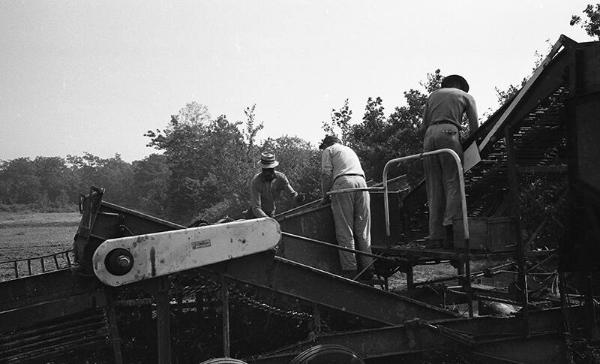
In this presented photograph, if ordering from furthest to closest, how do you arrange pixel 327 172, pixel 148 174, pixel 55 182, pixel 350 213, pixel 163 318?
pixel 55 182 → pixel 148 174 → pixel 327 172 → pixel 350 213 → pixel 163 318

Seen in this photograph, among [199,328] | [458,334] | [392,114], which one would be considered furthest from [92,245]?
[392,114]

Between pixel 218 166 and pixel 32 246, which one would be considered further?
pixel 218 166

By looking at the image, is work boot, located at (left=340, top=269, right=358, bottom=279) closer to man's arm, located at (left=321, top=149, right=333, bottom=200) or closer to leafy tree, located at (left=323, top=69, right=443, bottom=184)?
man's arm, located at (left=321, top=149, right=333, bottom=200)

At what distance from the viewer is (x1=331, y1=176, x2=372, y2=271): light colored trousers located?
625 centimetres

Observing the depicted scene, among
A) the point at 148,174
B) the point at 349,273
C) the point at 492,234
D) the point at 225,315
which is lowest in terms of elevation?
the point at 349,273

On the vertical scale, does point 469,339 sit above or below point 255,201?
below

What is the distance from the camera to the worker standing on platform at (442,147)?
5.33m

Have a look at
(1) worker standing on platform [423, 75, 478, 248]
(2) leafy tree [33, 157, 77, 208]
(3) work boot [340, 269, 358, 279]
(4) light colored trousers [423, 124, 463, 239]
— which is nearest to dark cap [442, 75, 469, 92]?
(1) worker standing on platform [423, 75, 478, 248]

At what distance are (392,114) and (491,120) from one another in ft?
66.3

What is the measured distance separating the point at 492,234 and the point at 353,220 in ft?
7.07

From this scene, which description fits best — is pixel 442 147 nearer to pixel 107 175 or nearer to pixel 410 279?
pixel 410 279

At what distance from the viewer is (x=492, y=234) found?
4.49 metres

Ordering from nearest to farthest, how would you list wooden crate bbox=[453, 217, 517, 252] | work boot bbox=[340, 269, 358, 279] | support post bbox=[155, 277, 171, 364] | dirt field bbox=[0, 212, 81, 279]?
support post bbox=[155, 277, 171, 364] → wooden crate bbox=[453, 217, 517, 252] → work boot bbox=[340, 269, 358, 279] → dirt field bbox=[0, 212, 81, 279]

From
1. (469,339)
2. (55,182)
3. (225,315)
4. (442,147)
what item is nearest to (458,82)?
(442,147)
